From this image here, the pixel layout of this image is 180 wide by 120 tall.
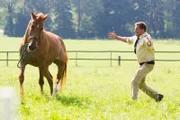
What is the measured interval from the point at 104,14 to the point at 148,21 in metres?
10.2

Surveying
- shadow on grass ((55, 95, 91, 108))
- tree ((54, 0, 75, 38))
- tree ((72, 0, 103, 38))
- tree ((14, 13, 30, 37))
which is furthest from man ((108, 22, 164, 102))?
tree ((72, 0, 103, 38))

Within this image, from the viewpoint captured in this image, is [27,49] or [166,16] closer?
[27,49]

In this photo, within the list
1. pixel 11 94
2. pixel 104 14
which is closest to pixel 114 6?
pixel 104 14

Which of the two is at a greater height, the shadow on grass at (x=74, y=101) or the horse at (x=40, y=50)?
the horse at (x=40, y=50)

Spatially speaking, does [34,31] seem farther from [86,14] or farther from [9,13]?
[9,13]

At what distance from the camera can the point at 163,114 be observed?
23.1 ft

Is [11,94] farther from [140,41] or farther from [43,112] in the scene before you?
[140,41]

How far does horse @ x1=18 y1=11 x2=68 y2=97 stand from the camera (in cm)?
910

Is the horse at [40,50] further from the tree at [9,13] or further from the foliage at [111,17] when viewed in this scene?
the tree at [9,13]

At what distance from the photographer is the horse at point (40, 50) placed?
9102 mm

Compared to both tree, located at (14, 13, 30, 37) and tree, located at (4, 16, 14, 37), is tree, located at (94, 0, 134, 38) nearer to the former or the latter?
tree, located at (14, 13, 30, 37)

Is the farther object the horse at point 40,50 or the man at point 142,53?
the horse at point 40,50

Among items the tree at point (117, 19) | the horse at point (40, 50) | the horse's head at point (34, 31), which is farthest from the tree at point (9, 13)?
the horse's head at point (34, 31)

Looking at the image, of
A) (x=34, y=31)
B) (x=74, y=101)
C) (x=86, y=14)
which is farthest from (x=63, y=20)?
(x=74, y=101)
